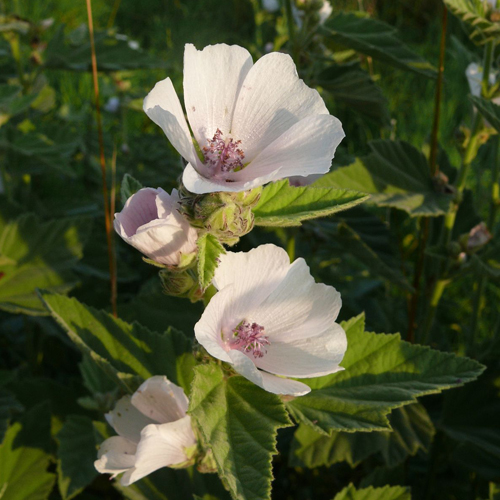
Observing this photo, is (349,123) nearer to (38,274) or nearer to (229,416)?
(38,274)

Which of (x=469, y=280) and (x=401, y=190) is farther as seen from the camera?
(x=469, y=280)

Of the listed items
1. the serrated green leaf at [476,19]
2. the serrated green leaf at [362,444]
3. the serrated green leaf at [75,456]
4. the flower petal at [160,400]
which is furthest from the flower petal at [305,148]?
the serrated green leaf at [75,456]

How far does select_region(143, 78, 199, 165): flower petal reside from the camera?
90 centimetres

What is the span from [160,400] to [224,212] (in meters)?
0.37

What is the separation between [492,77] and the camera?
1835 millimetres

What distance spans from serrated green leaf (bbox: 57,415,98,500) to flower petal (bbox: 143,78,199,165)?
881mm

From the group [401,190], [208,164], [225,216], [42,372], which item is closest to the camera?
[225,216]

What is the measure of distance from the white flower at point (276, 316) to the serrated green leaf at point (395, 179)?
549mm

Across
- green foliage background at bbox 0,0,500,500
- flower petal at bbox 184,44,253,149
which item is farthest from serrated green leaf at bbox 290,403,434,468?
flower petal at bbox 184,44,253,149

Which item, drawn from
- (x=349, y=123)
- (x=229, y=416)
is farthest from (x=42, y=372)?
(x=349, y=123)

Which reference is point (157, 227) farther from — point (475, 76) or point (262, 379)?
point (475, 76)

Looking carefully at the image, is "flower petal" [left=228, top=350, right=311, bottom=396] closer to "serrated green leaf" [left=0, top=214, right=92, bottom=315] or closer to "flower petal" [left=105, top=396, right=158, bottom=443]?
"flower petal" [left=105, top=396, right=158, bottom=443]

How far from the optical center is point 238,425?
98cm

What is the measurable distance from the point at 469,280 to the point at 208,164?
82.6 inches
